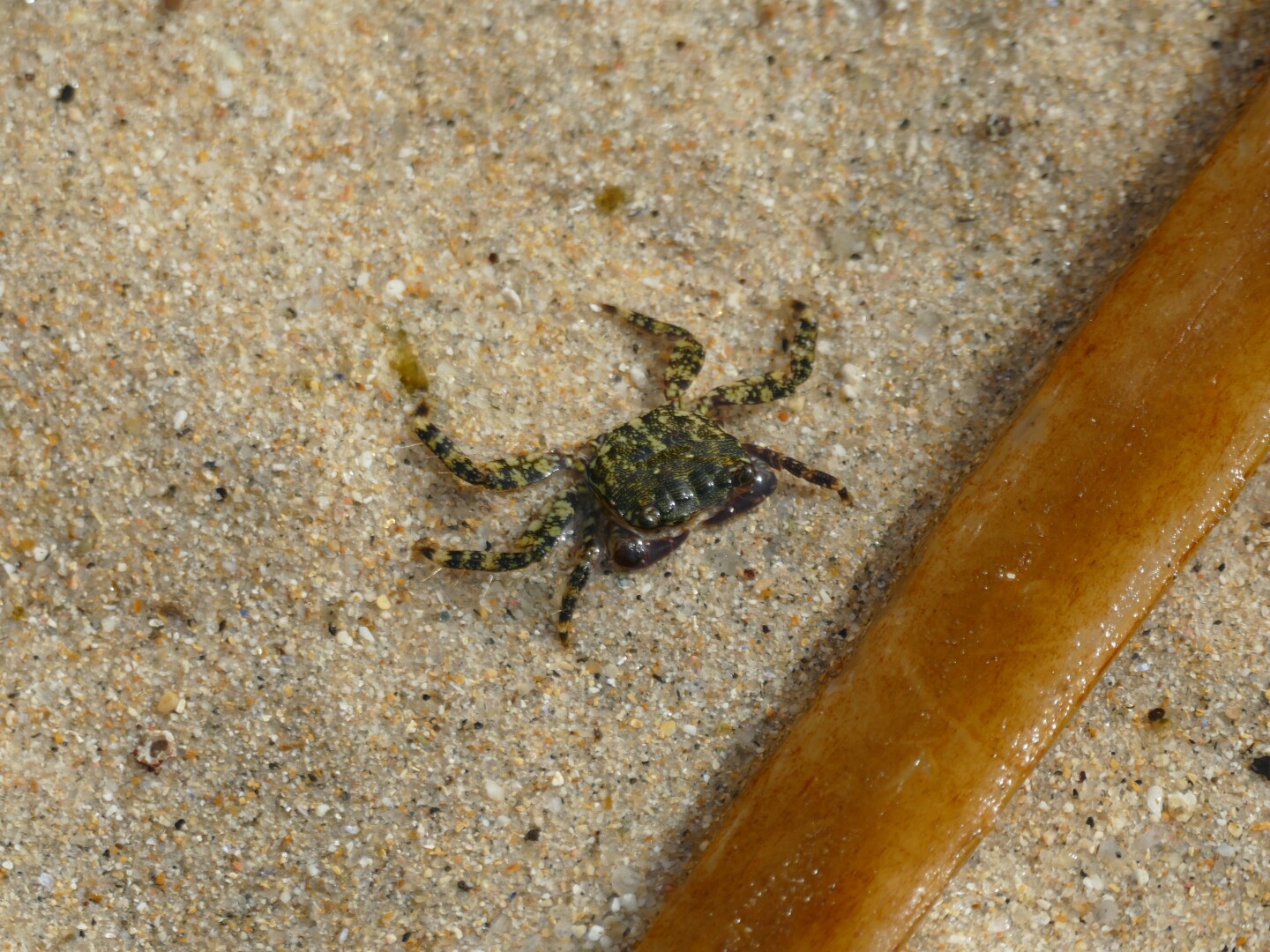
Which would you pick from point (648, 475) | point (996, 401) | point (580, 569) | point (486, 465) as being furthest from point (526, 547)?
point (996, 401)

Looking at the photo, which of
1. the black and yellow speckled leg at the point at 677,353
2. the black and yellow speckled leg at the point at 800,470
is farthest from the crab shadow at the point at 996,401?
the black and yellow speckled leg at the point at 677,353

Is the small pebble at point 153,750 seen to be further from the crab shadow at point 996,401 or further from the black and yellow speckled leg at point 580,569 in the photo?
the crab shadow at point 996,401

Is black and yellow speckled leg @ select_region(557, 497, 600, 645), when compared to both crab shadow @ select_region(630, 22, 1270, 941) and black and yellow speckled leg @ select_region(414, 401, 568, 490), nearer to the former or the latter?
black and yellow speckled leg @ select_region(414, 401, 568, 490)

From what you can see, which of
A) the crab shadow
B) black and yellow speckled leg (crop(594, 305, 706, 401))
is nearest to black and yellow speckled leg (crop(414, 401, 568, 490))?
black and yellow speckled leg (crop(594, 305, 706, 401))

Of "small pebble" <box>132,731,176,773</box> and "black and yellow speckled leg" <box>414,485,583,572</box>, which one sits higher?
"black and yellow speckled leg" <box>414,485,583,572</box>

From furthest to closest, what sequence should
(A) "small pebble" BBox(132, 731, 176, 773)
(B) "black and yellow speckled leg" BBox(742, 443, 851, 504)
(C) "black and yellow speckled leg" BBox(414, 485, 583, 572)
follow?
(B) "black and yellow speckled leg" BBox(742, 443, 851, 504) < (C) "black and yellow speckled leg" BBox(414, 485, 583, 572) < (A) "small pebble" BBox(132, 731, 176, 773)

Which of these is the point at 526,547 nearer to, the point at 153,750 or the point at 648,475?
the point at 648,475

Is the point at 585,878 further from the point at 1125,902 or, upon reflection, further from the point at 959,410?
the point at 959,410
